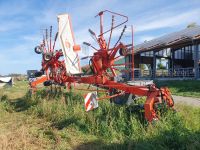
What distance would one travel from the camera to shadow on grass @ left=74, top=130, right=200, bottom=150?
6543 mm

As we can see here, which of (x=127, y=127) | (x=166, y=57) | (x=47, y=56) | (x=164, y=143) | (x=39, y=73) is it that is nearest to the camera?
(x=164, y=143)

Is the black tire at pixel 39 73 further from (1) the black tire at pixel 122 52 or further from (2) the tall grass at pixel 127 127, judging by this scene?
(1) the black tire at pixel 122 52

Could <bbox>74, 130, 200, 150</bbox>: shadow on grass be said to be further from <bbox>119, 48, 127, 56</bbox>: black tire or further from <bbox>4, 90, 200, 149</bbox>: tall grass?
<bbox>119, 48, 127, 56</bbox>: black tire

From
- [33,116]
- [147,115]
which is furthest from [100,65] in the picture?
[147,115]

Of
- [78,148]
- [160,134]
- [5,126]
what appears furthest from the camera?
[5,126]

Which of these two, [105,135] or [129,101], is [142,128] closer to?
[105,135]

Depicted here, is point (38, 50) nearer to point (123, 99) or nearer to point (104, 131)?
point (123, 99)

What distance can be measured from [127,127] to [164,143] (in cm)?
176

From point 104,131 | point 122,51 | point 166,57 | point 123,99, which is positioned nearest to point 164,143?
point 104,131

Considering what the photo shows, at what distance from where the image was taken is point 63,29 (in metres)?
11.6

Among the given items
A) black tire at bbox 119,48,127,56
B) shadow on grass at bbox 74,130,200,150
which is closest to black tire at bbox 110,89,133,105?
black tire at bbox 119,48,127,56

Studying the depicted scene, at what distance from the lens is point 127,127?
8.52m

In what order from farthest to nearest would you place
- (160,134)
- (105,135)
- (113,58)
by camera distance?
(113,58)
(105,135)
(160,134)

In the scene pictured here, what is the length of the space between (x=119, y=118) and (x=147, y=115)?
1062 mm
